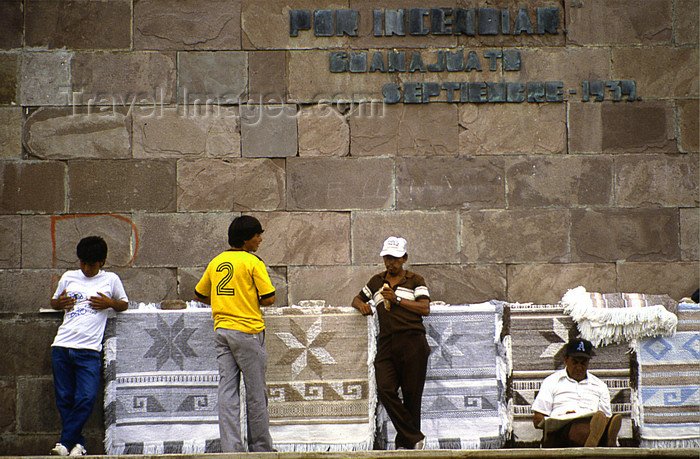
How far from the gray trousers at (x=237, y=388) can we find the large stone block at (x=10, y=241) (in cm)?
248

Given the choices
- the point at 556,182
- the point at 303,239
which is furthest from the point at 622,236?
the point at 303,239

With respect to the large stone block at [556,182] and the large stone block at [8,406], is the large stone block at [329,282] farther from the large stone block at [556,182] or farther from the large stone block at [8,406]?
the large stone block at [8,406]

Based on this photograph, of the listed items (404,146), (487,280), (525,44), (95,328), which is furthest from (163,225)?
(525,44)

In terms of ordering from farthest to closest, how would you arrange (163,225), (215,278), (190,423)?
(163,225)
(190,423)
(215,278)

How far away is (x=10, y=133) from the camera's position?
290 inches

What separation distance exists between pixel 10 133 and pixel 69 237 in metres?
1.12

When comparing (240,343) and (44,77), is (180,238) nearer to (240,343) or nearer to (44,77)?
(240,343)

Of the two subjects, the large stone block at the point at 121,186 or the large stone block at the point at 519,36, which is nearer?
the large stone block at the point at 121,186

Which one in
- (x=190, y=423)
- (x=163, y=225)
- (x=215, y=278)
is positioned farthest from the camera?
(x=163, y=225)

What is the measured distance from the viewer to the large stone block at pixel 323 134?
736 cm

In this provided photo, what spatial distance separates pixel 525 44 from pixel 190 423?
4538mm

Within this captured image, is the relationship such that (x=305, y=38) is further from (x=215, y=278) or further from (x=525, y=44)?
(x=215, y=278)

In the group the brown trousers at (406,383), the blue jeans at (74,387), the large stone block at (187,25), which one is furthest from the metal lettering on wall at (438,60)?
the blue jeans at (74,387)

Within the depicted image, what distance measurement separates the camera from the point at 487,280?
288 inches
